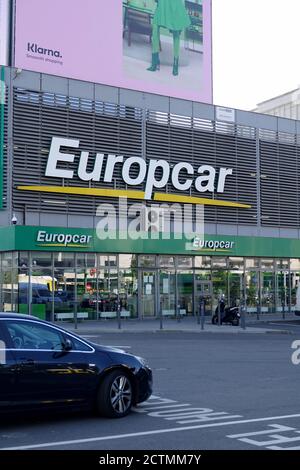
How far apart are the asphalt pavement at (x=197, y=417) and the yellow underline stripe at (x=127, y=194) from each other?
55.2 ft

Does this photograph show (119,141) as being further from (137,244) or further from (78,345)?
(78,345)

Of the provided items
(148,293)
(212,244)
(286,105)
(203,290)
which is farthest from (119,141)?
(286,105)

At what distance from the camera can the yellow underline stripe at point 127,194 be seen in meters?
32.2

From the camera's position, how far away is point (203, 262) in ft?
122

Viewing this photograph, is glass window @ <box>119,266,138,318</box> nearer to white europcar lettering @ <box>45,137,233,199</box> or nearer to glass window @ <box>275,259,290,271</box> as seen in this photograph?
white europcar lettering @ <box>45,137,233,199</box>

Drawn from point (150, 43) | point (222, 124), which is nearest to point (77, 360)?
point (222, 124)

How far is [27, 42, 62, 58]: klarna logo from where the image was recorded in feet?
152

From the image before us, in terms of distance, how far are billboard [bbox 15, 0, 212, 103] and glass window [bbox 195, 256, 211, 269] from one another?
18.6 m

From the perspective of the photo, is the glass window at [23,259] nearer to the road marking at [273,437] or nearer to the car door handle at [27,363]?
the car door handle at [27,363]
